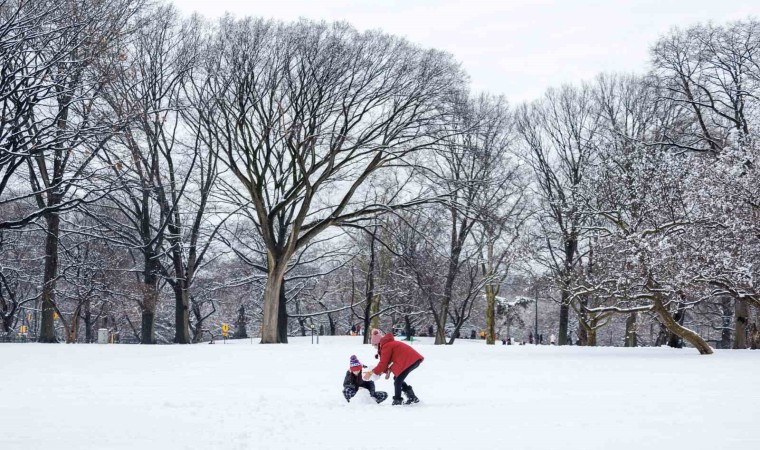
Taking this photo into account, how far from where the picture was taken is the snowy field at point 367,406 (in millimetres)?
8406

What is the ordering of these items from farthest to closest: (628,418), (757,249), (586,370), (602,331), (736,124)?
(602,331) < (736,124) < (757,249) < (586,370) < (628,418)

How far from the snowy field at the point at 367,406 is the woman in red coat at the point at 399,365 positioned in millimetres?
346

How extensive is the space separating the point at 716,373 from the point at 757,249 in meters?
6.51

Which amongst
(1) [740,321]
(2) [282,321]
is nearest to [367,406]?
(1) [740,321]

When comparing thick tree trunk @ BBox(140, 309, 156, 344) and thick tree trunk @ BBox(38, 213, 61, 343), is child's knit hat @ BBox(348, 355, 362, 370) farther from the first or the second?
thick tree trunk @ BBox(140, 309, 156, 344)

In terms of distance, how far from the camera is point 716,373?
54.2 feet

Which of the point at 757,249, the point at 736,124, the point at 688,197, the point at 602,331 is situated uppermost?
the point at 736,124

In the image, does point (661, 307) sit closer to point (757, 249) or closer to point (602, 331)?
point (757, 249)

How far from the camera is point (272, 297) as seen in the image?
1120 inches

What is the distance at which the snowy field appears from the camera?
8.41 meters

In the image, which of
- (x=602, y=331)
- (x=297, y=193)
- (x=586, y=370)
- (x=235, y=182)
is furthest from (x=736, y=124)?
(x=602, y=331)

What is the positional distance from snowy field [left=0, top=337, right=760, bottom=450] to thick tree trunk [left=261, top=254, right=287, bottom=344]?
7975 millimetres

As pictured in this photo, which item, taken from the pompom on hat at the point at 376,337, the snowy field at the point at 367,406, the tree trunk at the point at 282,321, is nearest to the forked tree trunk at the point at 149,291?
the tree trunk at the point at 282,321

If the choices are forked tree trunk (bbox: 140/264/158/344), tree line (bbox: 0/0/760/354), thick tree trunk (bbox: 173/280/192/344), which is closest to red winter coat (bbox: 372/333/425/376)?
tree line (bbox: 0/0/760/354)
